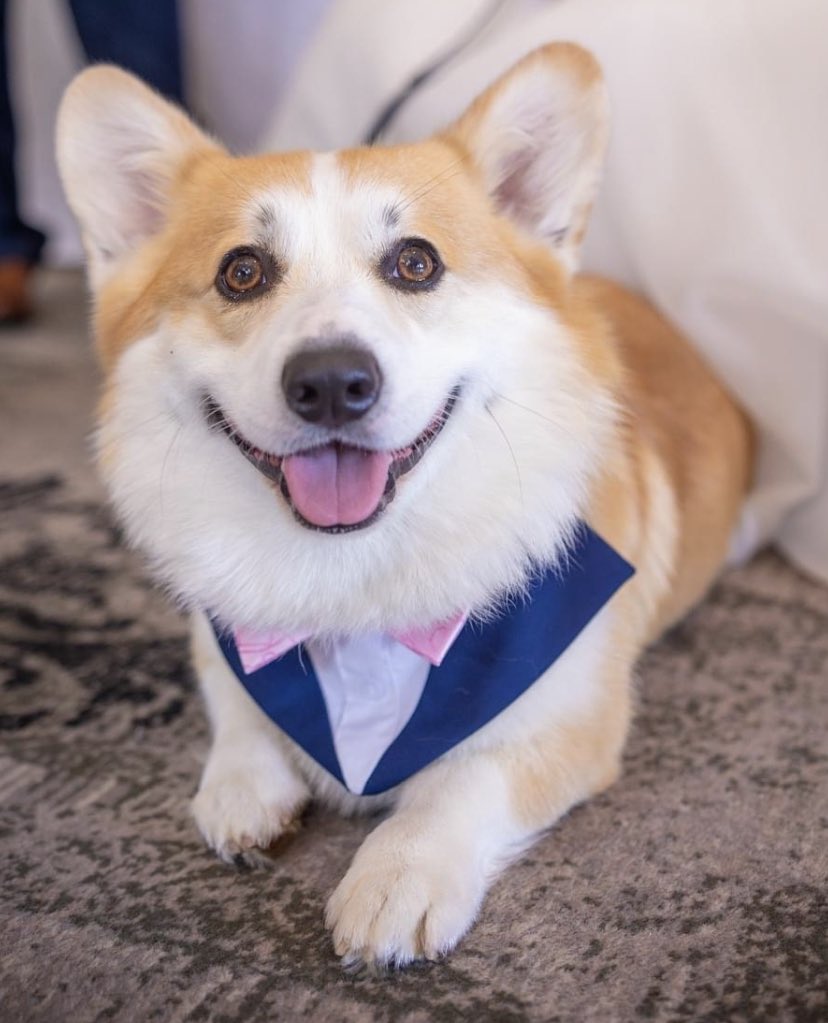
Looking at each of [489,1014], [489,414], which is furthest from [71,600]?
[489,1014]

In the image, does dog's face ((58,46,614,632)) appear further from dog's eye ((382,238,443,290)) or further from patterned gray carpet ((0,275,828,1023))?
patterned gray carpet ((0,275,828,1023))

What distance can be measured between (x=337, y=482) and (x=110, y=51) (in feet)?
9.72

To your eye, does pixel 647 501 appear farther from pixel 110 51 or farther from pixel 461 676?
pixel 110 51

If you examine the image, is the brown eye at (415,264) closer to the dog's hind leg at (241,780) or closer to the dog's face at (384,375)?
the dog's face at (384,375)

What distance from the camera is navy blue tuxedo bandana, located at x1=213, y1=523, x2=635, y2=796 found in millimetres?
1329

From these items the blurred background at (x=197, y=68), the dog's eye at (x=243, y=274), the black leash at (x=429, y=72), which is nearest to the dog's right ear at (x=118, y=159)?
the dog's eye at (x=243, y=274)

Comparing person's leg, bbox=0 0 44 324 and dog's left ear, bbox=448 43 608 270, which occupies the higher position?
dog's left ear, bbox=448 43 608 270

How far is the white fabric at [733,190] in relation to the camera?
186 centimetres

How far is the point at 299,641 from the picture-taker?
4.46ft

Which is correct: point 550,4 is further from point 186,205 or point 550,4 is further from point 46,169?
point 46,169

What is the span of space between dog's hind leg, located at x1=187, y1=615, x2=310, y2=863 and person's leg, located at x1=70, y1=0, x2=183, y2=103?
2748 mm

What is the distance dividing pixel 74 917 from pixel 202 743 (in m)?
0.39

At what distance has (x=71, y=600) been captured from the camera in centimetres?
202

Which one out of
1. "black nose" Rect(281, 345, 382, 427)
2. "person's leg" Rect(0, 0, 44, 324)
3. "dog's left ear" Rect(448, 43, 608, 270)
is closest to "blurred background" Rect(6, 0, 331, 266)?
"person's leg" Rect(0, 0, 44, 324)
